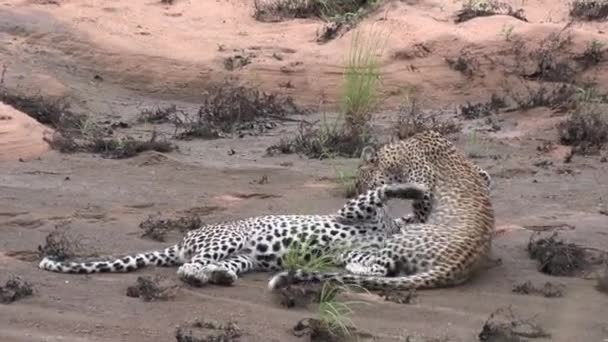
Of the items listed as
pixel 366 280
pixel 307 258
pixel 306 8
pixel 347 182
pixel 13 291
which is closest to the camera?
pixel 13 291

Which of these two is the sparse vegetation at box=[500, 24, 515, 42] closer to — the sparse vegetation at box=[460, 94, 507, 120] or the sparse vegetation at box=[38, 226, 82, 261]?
the sparse vegetation at box=[460, 94, 507, 120]

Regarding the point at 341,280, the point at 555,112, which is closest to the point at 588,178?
the point at 555,112

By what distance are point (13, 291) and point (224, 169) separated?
150 inches

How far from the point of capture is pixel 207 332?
5.53 m

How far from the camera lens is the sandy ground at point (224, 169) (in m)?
5.89

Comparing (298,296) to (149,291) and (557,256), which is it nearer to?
(149,291)

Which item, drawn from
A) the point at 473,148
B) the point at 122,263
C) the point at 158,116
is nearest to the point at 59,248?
the point at 122,263

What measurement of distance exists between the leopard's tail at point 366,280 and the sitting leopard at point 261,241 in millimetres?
400

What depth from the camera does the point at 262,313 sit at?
5895mm

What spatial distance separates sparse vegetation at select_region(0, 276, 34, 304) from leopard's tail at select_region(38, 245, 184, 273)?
42 centimetres

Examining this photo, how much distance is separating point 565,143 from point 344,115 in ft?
7.18

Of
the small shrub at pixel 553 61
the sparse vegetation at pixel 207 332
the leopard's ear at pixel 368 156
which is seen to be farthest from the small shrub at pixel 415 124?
the sparse vegetation at pixel 207 332

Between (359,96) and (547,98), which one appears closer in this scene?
(359,96)

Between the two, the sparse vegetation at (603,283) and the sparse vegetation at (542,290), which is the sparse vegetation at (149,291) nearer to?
the sparse vegetation at (542,290)
